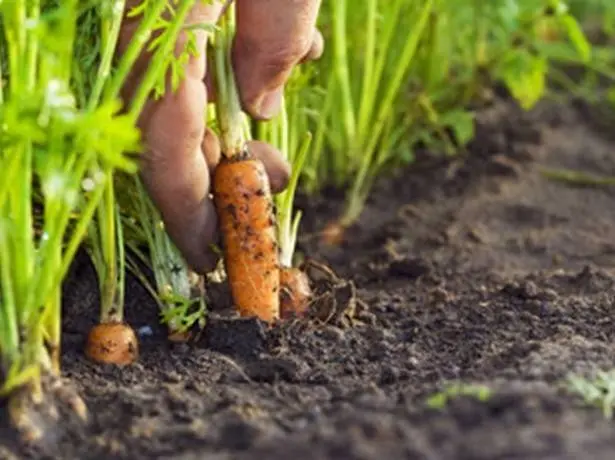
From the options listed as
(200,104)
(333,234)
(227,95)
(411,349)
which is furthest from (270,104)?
(333,234)

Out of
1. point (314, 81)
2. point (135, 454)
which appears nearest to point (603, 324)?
point (135, 454)

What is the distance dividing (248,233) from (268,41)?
0.33 m

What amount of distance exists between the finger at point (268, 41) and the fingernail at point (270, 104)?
30 mm

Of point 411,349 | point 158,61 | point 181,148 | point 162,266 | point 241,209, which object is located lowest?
point 411,349

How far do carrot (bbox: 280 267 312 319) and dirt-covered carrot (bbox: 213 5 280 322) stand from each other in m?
0.05

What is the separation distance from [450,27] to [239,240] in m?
1.42

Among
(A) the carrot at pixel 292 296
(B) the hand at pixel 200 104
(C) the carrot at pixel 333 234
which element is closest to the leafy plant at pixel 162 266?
(B) the hand at pixel 200 104

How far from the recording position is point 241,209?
7.75 feet

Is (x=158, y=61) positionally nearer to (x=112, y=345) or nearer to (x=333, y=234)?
(x=112, y=345)

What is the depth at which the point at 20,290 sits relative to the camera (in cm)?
197

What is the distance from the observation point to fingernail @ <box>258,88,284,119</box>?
2.38 m

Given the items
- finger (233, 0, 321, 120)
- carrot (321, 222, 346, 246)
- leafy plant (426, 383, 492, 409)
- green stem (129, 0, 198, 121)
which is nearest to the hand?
finger (233, 0, 321, 120)

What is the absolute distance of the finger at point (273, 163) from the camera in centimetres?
247

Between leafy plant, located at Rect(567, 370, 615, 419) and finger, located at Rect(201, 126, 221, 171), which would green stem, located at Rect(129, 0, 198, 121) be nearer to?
finger, located at Rect(201, 126, 221, 171)
